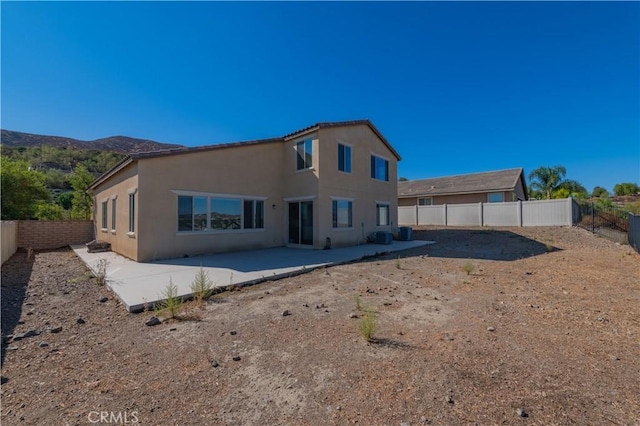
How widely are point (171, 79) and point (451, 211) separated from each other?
22.1 m

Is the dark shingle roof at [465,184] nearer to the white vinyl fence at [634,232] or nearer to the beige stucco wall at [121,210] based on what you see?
the white vinyl fence at [634,232]

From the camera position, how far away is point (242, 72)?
14.1m

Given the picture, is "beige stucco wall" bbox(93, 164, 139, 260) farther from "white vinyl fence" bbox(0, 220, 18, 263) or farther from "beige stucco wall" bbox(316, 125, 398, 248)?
"beige stucco wall" bbox(316, 125, 398, 248)

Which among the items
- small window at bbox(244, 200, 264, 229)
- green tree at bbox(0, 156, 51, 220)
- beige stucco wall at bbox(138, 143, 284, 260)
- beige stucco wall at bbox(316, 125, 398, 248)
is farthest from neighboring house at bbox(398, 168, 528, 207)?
green tree at bbox(0, 156, 51, 220)

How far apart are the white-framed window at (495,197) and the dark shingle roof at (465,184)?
585 millimetres

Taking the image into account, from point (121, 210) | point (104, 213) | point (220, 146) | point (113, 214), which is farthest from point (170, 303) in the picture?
point (104, 213)

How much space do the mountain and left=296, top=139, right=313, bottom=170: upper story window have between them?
135 ft

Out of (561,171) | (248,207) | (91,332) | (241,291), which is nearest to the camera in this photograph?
(91,332)

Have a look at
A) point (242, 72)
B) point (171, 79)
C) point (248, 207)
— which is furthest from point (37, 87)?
point (248, 207)

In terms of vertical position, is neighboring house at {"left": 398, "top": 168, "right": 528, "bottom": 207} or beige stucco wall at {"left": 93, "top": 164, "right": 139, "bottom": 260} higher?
neighboring house at {"left": 398, "top": 168, "right": 528, "bottom": 207}

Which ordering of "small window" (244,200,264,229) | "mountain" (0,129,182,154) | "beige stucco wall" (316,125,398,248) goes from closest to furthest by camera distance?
"small window" (244,200,264,229)
"beige stucco wall" (316,125,398,248)
"mountain" (0,129,182,154)

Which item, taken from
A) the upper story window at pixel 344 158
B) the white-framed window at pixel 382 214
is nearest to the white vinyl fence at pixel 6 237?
the upper story window at pixel 344 158

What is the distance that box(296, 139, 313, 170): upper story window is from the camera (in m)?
13.5

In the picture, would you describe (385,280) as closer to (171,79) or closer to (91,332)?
(91,332)
